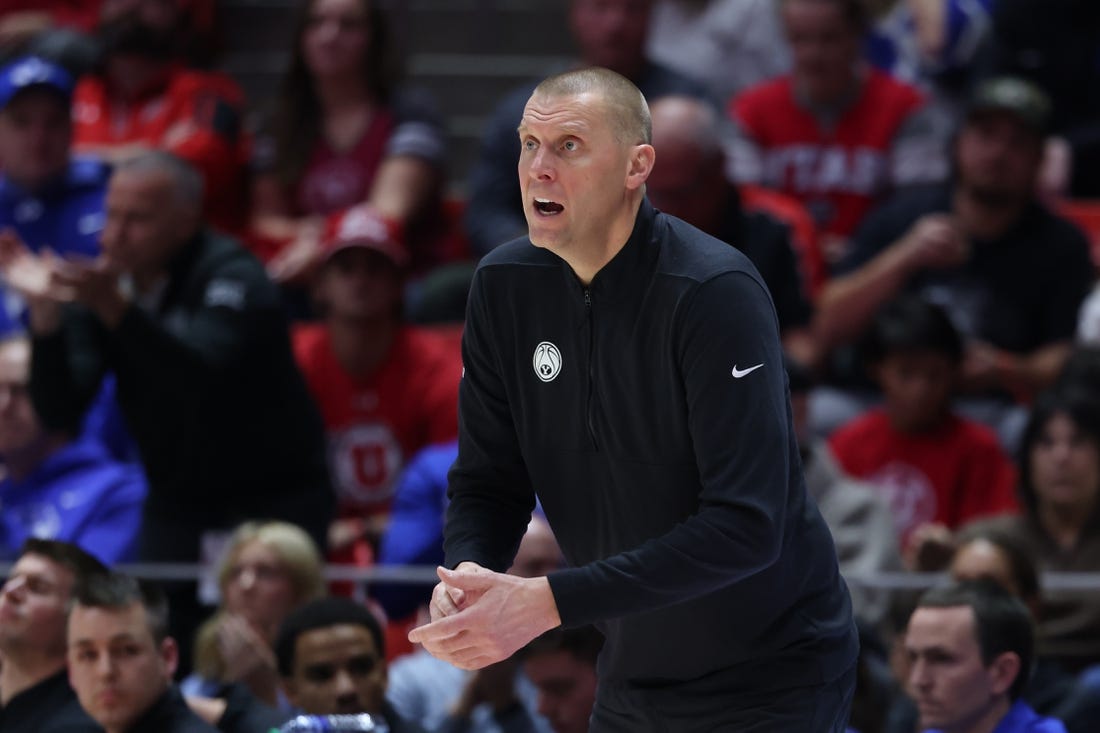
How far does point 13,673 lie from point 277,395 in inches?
51.0

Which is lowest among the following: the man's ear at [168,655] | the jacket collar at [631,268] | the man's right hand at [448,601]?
the man's ear at [168,655]

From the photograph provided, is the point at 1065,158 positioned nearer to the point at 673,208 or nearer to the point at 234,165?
the point at 673,208

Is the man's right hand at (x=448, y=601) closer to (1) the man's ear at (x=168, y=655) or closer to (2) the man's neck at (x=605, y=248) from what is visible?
(2) the man's neck at (x=605, y=248)

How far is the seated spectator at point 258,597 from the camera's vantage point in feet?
17.1

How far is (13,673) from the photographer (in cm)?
486

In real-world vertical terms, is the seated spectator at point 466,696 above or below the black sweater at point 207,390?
below

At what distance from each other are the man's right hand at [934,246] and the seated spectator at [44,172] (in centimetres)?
296

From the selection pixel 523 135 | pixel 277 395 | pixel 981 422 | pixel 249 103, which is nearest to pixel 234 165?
pixel 249 103

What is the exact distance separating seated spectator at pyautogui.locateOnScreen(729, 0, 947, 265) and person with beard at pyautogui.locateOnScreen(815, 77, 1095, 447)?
16.6 inches

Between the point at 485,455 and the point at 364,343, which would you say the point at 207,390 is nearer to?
the point at 364,343

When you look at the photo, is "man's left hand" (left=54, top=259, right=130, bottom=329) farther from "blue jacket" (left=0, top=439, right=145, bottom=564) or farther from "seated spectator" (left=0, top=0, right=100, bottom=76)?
"seated spectator" (left=0, top=0, right=100, bottom=76)

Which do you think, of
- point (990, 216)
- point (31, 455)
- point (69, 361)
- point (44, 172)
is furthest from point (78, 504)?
point (990, 216)

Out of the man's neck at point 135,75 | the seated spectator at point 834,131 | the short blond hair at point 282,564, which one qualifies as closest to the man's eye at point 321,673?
the short blond hair at point 282,564

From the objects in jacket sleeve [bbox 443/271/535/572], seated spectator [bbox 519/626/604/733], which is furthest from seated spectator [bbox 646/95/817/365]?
jacket sleeve [bbox 443/271/535/572]
